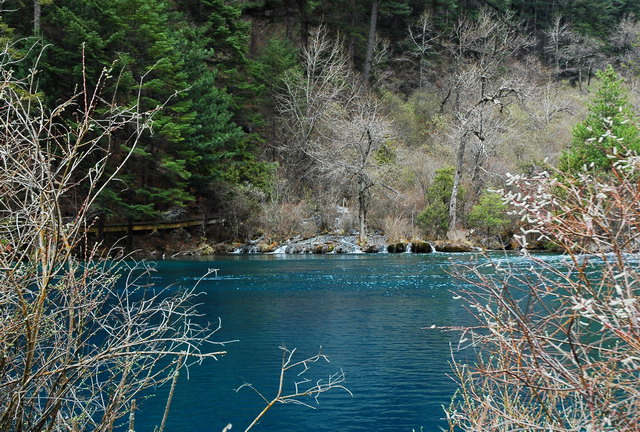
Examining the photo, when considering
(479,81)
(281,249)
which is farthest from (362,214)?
(479,81)

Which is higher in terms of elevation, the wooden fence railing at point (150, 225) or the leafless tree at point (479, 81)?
the leafless tree at point (479, 81)

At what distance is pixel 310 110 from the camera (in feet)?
139

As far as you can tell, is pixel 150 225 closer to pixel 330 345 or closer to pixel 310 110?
pixel 310 110

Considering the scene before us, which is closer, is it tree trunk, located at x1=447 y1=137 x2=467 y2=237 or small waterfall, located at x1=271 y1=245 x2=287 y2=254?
small waterfall, located at x1=271 y1=245 x2=287 y2=254

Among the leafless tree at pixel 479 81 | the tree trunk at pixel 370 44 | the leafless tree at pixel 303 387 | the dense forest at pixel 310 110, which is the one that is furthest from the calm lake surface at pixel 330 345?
the tree trunk at pixel 370 44

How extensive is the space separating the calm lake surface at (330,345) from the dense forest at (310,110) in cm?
785

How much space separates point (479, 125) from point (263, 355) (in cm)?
2815

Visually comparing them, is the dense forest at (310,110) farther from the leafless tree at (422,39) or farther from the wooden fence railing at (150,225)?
the wooden fence railing at (150,225)

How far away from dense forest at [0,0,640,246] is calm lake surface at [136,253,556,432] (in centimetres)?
785

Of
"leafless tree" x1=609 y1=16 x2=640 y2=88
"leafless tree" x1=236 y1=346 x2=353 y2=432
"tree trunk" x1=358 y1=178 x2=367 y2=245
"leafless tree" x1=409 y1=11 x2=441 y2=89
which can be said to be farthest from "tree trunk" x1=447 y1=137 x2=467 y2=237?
"leafless tree" x1=609 y1=16 x2=640 y2=88

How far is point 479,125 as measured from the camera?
36844 mm

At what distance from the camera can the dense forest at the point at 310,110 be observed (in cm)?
2920

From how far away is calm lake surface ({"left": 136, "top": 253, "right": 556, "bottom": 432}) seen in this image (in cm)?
895

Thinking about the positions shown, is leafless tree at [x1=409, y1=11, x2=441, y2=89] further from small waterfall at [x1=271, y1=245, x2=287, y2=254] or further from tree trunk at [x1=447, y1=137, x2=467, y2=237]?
small waterfall at [x1=271, y1=245, x2=287, y2=254]
